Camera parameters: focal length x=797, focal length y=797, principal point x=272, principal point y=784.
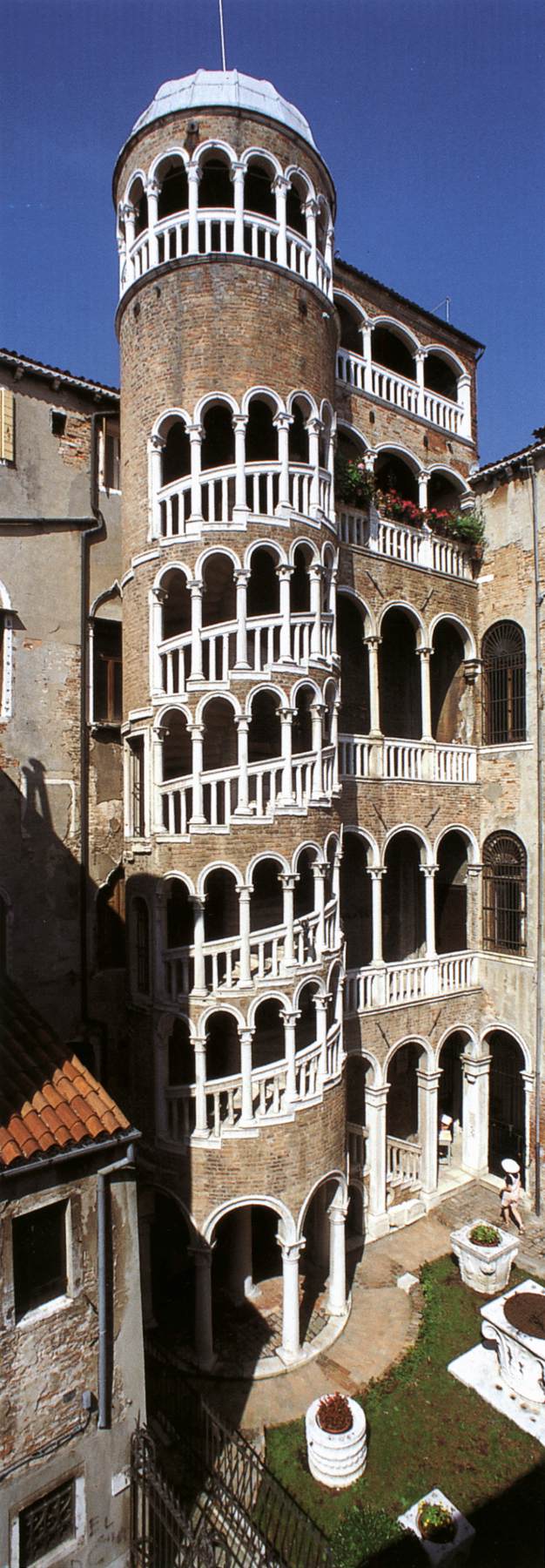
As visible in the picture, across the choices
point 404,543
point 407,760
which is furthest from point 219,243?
point 407,760

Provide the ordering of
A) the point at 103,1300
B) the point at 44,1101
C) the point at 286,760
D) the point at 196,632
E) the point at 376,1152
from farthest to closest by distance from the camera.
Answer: the point at 376,1152
the point at 286,760
the point at 196,632
the point at 44,1101
the point at 103,1300

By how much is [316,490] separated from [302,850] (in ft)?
23.5

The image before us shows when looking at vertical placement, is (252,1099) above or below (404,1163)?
above

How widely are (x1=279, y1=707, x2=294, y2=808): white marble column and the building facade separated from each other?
0.18 ft

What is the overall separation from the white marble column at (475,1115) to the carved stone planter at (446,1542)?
10.4 m

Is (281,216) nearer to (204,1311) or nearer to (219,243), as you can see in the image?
(219,243)

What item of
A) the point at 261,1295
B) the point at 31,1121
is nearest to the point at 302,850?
the point at 31,1121

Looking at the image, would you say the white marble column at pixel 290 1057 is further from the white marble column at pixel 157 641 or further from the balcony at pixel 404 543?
the balcony at pixel 404 543

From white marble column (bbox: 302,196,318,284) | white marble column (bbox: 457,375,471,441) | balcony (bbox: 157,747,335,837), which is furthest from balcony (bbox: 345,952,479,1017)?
white marble column (bbox: 302,196,318,284)

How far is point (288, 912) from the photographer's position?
14.9 m

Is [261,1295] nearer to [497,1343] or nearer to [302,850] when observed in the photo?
[497,1343]

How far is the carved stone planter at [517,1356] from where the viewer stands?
543 inches

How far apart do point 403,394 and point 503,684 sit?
8.26 m

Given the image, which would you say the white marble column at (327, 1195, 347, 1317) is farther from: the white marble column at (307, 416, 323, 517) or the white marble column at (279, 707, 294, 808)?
the white marble column at (307, 416, 323, 517)
